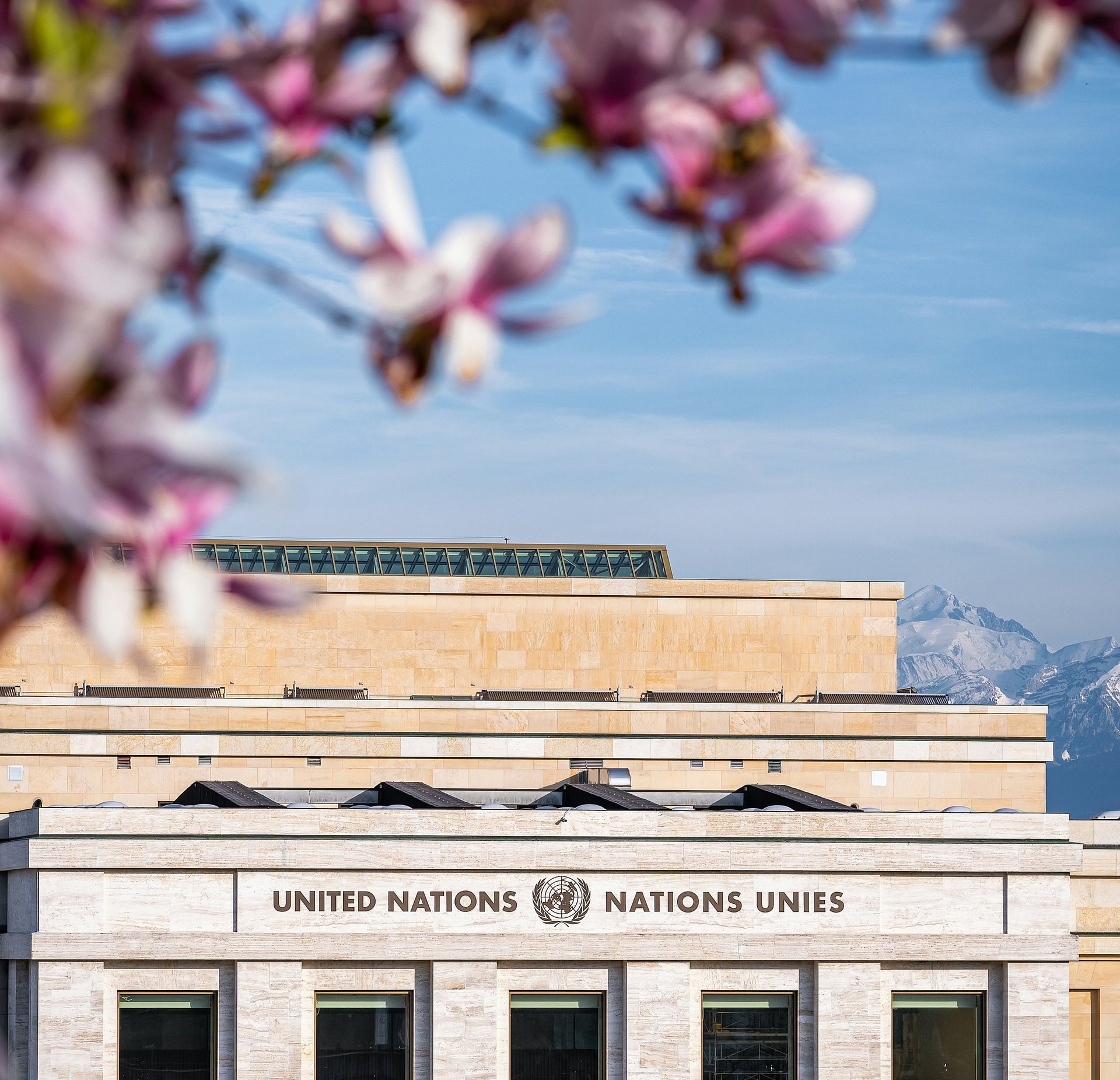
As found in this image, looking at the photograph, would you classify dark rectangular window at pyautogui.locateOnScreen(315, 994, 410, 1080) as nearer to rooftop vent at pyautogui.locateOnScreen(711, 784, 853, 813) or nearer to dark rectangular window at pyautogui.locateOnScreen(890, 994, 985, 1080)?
dark rectangular window at pyautogui.locateOnScreen(890, 994, 985, 1080)

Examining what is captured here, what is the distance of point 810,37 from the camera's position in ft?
11.8

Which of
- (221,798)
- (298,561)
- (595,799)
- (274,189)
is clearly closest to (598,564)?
(298,561)

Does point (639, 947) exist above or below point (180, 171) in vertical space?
below

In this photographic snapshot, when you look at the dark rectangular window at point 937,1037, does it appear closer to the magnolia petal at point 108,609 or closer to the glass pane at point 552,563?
the magnolia petal at point 108,609

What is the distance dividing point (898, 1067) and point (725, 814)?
6378 millimetres

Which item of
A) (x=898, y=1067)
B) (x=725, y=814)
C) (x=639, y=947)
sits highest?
(x=725, y=814)

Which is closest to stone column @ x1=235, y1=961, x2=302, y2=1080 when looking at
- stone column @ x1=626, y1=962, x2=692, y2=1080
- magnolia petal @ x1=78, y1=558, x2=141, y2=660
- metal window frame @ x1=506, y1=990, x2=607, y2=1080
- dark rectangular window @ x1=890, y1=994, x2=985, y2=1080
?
metal window frame @ x1=506, y1=990, x2=607, y2=1080

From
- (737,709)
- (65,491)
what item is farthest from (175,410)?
(737,709)

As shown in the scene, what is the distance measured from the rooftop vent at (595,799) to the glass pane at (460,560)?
94.5 ft

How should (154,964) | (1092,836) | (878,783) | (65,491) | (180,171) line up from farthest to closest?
(878,783)
(1092,836)
(154,964)
(180,171)
(65,491)

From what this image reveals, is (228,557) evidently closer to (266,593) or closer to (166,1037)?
(166,1037)

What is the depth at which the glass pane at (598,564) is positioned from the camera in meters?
80.7

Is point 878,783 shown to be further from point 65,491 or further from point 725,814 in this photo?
point 65,491

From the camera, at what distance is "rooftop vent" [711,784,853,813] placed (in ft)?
144
